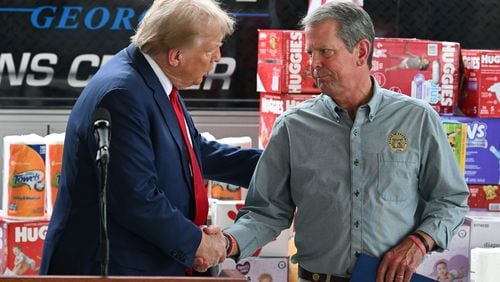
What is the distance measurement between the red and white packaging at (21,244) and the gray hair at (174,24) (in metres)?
2.02

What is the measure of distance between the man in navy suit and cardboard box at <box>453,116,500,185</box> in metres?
2.35

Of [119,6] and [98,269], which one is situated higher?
[119,6]

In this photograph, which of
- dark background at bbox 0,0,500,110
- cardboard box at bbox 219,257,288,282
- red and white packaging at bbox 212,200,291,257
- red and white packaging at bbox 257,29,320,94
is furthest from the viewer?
dark background at bbox 0,0,500,110

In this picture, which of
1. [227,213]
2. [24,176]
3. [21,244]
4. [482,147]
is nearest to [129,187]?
[227,213]

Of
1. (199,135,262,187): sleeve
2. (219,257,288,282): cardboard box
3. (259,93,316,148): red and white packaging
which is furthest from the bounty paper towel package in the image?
(199,135,262,187): sleeve

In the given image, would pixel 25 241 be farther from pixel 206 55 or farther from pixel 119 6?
pixel 206 55

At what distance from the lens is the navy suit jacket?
130 inches

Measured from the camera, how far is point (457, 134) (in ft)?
17.8

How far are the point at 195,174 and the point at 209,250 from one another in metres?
0.25

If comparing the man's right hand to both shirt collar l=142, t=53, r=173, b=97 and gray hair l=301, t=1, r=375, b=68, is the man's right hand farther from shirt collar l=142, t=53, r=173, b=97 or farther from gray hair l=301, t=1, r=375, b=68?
gray hair l=301, t=1, r=375, b=68

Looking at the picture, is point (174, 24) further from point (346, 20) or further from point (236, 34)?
point (236, 34)

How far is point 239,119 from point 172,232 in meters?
2.88

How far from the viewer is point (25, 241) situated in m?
5.28

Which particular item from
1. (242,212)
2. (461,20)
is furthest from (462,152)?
(242,212)
